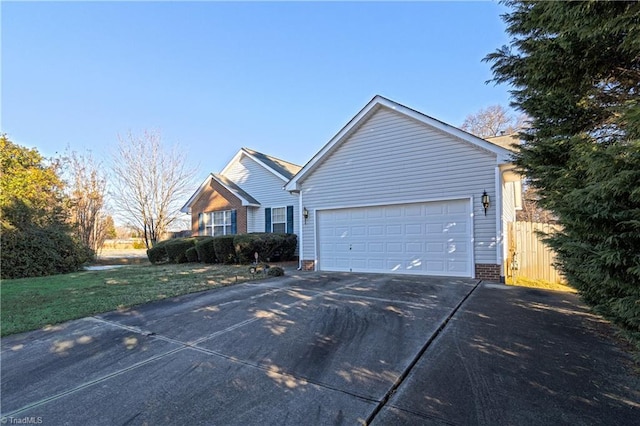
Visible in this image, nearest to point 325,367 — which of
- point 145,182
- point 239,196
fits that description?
point 239,196

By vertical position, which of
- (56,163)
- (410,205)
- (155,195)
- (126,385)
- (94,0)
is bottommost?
(126,385)

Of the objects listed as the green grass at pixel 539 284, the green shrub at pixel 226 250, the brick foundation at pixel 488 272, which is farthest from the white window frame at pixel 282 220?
the green grass at pixel 539 284

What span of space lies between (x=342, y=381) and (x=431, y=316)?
8.60ft

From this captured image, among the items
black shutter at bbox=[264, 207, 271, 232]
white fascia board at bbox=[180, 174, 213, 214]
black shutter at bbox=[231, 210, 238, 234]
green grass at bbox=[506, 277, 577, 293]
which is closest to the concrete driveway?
green grass at bbox=[506, 277, 577, 293]

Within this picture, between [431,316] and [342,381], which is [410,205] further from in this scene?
[342,381]

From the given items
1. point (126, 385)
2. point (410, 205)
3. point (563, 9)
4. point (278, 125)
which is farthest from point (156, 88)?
point (563, 9)

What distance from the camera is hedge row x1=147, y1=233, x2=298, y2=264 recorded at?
520 inches

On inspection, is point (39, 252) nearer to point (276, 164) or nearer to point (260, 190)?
point (260, 190)

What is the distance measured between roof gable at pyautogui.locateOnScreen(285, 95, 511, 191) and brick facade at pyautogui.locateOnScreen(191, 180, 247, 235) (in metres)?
5.46

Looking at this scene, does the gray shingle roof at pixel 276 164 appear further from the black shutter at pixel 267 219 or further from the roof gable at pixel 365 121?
the roof gable at pixel 365 121

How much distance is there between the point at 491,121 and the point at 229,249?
22855mm

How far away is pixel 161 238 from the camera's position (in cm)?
2069

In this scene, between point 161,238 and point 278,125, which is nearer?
point 278,125

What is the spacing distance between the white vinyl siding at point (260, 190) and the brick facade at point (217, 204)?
389 mm
